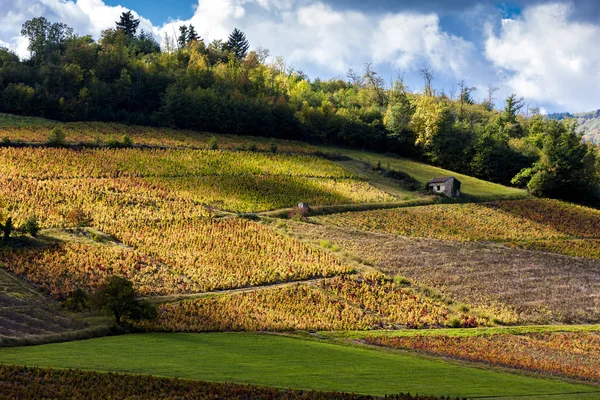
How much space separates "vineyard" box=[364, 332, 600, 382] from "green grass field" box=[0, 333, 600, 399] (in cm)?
296

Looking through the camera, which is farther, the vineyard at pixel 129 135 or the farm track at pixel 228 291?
the vineyard at pixel 129 135

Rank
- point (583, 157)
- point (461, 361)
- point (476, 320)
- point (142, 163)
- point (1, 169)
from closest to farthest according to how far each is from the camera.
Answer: point (461, 361), point (476, 320), point (1, 169), point (142, 163), point (583, 157)

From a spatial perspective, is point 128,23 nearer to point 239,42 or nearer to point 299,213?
point 239,42

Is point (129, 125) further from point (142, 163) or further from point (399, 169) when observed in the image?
point (399, 169)

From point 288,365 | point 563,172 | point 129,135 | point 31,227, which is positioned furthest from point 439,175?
point 288,365

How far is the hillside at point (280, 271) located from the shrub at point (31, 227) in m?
0.93

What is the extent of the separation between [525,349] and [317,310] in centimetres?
1424

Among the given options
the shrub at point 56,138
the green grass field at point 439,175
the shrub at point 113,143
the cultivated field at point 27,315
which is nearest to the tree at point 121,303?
the cultivated field at point 27,315

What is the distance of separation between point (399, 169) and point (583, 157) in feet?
92.9

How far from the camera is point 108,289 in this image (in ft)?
125

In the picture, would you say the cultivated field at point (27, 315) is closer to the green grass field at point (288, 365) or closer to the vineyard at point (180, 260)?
the vineyard at point (180, 260)

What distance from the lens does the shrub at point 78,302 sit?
40.4 m

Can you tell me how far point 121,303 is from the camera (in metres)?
37.7

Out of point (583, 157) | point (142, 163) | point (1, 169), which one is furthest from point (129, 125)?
point (583, 157)
